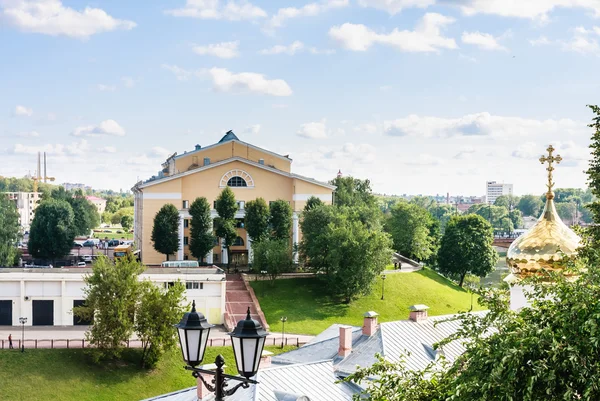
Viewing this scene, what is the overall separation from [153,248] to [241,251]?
26.1 feet

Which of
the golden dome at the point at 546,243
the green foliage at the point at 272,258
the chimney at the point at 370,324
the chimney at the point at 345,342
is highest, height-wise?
the golden dome at the point at 546,243

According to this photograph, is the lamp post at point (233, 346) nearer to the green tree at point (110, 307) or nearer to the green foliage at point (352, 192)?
the green tree at point (110, 307)

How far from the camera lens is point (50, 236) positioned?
64750 mm

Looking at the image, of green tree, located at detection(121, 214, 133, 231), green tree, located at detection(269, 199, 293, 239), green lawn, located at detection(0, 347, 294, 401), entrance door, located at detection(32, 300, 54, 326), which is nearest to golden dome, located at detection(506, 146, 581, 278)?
green lawn, located at detection(0, 347, 294, 401)

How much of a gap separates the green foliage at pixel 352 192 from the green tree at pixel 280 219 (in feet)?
44.7

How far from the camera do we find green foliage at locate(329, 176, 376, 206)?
73.0 metres

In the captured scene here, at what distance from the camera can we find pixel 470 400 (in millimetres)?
7770

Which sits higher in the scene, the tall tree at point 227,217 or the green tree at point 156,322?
the tall tree at point 227,217

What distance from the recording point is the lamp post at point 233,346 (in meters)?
7.20

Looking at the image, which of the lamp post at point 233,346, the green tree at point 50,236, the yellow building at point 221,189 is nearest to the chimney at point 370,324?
the lamp post at point 233,346

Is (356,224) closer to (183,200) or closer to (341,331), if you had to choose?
(183,200)

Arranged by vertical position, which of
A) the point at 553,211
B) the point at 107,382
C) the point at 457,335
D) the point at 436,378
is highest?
the point at 553,211

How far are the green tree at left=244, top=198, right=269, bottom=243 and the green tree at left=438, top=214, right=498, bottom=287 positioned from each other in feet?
65.1

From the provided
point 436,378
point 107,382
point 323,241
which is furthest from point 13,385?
point 436,378
